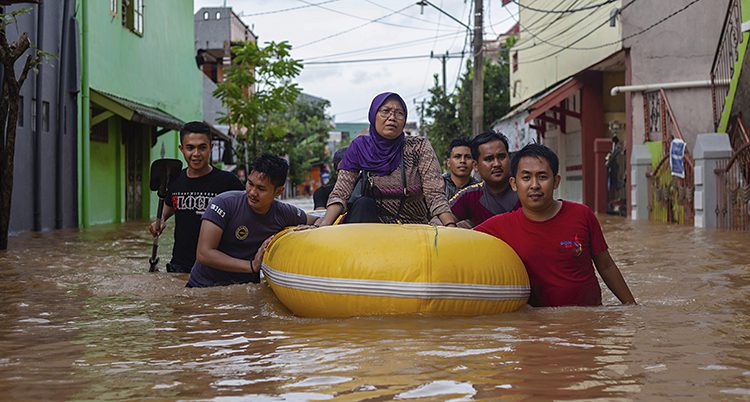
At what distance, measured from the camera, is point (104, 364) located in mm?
4098

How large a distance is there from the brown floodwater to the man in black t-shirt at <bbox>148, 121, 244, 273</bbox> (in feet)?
1.81

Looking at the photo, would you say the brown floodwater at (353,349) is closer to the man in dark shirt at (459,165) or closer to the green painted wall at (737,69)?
the man in dark shirt at (459,165)

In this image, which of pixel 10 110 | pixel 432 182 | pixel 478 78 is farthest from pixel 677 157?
pixel 432 182

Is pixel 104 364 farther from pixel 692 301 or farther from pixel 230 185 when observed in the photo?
pixel 692 301

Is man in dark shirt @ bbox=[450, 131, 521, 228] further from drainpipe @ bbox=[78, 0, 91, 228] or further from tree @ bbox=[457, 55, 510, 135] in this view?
tree @ bbox=[457, 55, 510, 135]

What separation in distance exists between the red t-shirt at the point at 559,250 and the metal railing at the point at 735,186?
9.95m

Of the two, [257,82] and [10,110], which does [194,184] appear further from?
[257,82]

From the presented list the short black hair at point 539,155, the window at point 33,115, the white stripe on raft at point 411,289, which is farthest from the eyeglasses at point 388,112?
the window at point 33,115

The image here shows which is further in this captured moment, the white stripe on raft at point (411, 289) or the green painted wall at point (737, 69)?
the green painted wall at point (737, 69)

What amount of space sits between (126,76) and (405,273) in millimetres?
18360

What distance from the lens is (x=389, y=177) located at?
21.0 ft

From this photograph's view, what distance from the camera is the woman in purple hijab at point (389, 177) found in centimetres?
631

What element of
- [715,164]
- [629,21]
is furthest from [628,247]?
[629,21]

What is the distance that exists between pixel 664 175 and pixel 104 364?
675 inches
